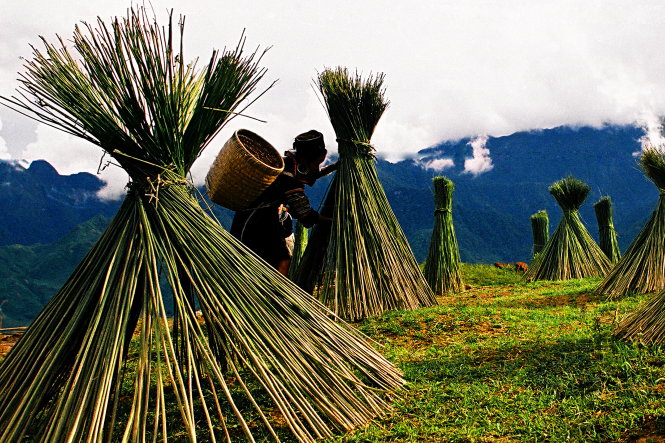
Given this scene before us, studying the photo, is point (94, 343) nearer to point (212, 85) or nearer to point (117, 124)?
point (117, 124)

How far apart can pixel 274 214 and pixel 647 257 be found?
4.47m

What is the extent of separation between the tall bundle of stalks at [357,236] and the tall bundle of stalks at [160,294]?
2122mm

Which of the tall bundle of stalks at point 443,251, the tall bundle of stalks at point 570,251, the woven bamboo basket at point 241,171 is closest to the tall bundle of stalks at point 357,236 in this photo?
the woven bamboo basket at point 241,171

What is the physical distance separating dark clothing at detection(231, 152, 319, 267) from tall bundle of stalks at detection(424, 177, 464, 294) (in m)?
4.19

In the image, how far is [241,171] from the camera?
10.6 feet

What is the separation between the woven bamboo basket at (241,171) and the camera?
3.17 m

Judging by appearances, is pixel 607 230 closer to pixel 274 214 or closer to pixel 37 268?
pixel 274 214

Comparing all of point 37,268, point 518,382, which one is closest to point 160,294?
point 518,382

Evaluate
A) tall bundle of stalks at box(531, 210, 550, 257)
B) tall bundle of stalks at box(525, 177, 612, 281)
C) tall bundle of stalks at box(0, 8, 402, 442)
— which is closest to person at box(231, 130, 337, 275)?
tall bundle of stalks at box(0, 8, 402, 442)

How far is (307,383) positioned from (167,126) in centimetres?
139

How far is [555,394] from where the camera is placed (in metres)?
2.52

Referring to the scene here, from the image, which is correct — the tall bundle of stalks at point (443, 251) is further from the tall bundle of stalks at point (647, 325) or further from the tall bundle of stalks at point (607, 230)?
the tall bundle of stalks at point (607, 230)

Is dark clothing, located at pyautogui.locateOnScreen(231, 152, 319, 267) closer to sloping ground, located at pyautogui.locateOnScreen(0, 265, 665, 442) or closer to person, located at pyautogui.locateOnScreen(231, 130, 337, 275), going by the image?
person, located at pyautogui.locateOnScreen(231, 130, 337, 275)

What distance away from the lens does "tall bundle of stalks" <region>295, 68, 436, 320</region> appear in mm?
4914
